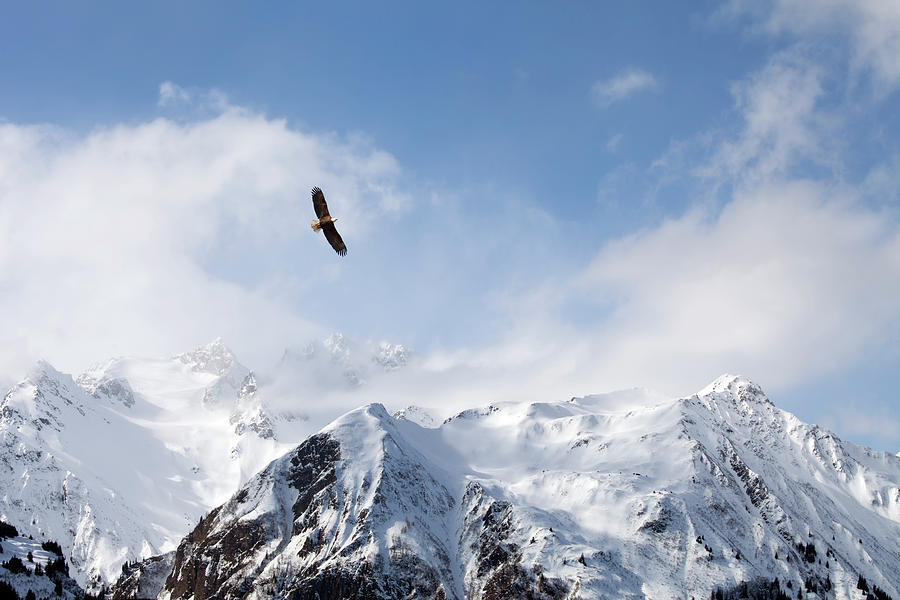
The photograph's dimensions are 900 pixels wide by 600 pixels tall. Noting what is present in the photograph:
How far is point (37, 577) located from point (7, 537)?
2948 centimetres

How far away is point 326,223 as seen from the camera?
72.3 metres

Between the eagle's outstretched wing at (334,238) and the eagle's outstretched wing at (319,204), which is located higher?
the eagle's outstretched wing at (319,204)

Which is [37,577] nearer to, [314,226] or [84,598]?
[84,598]

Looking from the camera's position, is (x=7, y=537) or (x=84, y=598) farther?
(x=7, y=537)

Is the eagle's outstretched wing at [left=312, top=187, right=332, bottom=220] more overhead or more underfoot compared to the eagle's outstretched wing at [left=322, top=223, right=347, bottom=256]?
more overhead

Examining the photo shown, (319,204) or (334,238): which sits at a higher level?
(319,204)

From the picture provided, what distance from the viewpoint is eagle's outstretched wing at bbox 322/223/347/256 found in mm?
72375

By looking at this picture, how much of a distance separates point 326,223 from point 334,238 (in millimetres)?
1593

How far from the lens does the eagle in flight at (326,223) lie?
72.3 metres

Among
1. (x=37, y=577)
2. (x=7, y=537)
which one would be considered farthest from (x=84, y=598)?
(x=7, y=537)

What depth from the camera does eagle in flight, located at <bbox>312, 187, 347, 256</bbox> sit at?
237 feet

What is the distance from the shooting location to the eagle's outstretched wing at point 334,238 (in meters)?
72.4

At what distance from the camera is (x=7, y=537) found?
14038 centimetres

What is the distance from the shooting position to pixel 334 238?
2872 inches
